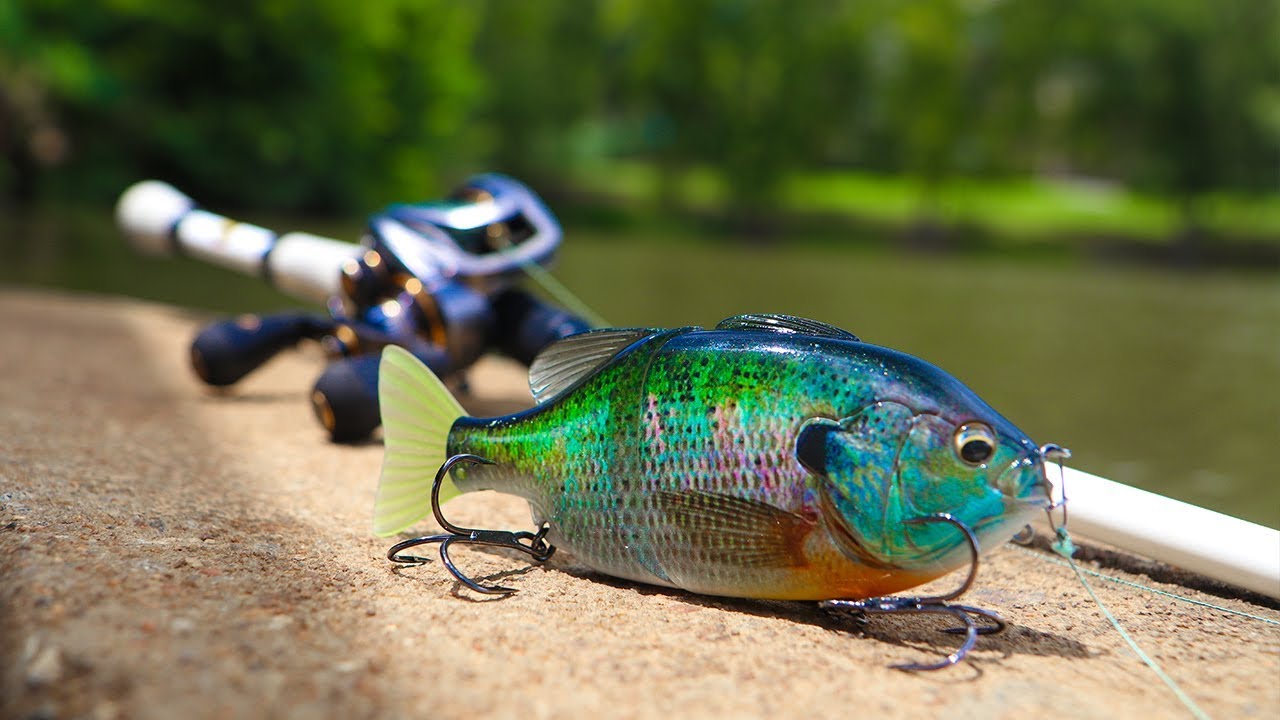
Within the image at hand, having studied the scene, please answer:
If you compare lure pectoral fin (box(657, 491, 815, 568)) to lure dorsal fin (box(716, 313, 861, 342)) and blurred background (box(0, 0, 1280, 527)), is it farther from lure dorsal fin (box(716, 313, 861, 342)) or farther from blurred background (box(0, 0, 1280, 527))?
blurred background (box(0, 0, 1280, 527))

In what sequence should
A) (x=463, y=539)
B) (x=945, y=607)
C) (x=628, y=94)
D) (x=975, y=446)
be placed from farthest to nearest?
(x=628, y=94) → (x=463, y=539) → (x=945, y=607) → (x=975, y=446)

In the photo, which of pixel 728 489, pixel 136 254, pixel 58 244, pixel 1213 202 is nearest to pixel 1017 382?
pixel 728 489

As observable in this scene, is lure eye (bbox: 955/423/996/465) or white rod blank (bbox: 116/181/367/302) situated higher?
white rod blank (bbox: 116/181/367/302)

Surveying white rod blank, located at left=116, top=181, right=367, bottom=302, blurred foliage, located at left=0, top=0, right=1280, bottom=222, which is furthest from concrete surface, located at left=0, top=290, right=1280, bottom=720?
blurred foliage, located at left=0, top=0, right=1280, bottom=222

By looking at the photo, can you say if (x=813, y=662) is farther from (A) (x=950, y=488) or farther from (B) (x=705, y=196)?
(B) (x=705, y=196)

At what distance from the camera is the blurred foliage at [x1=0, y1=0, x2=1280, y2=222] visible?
23.9m

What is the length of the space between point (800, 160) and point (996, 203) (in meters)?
7.22

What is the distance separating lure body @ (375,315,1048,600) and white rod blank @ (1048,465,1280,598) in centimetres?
66

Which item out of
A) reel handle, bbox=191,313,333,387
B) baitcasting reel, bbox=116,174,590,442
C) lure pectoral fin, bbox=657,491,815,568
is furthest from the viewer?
reel handle, bbox=191,313,333,387

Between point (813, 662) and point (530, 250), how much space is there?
2528mm

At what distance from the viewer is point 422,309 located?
425 centimetres

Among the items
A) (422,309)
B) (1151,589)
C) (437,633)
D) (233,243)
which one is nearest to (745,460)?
(437,633)

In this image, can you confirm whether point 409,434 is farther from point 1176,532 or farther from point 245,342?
point 245,342

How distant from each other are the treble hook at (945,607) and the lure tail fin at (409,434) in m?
0.98
